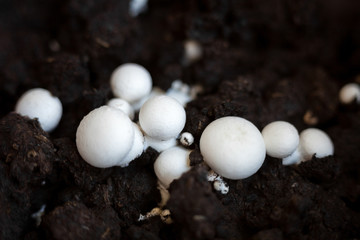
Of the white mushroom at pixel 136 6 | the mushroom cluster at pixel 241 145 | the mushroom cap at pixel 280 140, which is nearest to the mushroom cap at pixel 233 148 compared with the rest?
the mushroom cluster at pixel 241 145

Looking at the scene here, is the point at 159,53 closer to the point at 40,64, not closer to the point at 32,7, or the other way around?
the point at 40,64

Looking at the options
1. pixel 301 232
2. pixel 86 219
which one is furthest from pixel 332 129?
pixel 86 219

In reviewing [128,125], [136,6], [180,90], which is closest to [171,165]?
[128,125]

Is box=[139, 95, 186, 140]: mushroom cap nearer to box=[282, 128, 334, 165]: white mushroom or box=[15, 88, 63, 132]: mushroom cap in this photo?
box=[15, 88, 63, 132]: mushroom cap

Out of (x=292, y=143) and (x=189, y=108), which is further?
(x=189, y=108)

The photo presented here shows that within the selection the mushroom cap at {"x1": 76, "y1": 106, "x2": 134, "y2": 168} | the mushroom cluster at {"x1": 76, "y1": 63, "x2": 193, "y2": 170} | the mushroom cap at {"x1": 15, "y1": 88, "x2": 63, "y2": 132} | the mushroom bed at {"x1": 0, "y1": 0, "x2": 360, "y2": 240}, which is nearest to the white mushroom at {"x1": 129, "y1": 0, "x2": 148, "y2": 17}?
the mushroom bed at {"x1": 0, "y1": 0, "x2": 360, "y2": 240}

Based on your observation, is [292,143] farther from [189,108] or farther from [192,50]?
[192,50]

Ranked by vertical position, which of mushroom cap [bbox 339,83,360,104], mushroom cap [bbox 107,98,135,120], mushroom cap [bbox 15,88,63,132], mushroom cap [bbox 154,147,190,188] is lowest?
mushroom cap [bbox 15,88,63,132]
